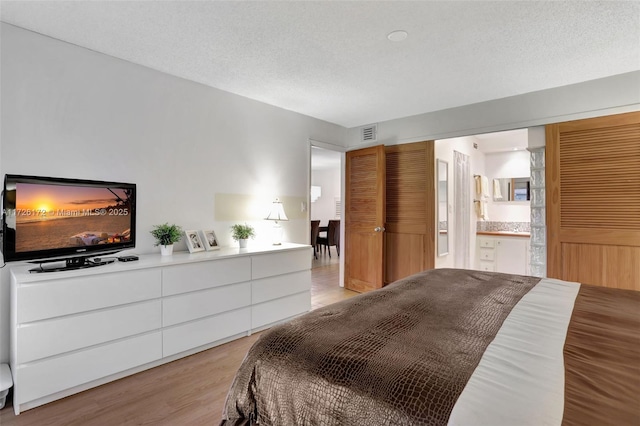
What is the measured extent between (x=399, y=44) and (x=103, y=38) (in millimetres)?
2209

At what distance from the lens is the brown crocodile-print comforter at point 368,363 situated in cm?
88

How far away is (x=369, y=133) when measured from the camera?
4652 mm

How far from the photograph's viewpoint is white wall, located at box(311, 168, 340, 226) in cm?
958

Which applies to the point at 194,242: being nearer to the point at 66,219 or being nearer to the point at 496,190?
the point at 66,219

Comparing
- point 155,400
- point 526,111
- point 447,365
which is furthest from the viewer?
point 526,111

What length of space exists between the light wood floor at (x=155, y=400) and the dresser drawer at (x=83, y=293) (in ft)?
1.85

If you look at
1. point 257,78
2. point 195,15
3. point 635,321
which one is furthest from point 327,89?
point 635,321

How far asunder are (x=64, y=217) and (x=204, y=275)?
107 cm

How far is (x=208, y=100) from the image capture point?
3230 millimetres

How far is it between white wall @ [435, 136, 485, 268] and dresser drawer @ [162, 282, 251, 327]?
104 inches

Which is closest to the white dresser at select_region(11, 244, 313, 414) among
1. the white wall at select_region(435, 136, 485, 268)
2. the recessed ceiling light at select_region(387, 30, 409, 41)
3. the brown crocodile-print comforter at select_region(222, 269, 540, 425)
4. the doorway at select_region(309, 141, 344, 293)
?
the brown crocodile-print comforter at select_region(222, 269, 540, 425)

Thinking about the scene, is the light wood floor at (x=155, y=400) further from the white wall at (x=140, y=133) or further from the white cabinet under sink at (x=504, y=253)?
the white cabinet under sink at (x=504, y=253)

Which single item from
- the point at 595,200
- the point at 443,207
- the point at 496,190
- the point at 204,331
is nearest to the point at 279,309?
the point at 204,331

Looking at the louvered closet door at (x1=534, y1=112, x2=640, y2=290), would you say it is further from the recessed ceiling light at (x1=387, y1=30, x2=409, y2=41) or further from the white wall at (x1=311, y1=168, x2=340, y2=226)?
the white wall at (x1=311, y1=168, x2=340, y2=226)
